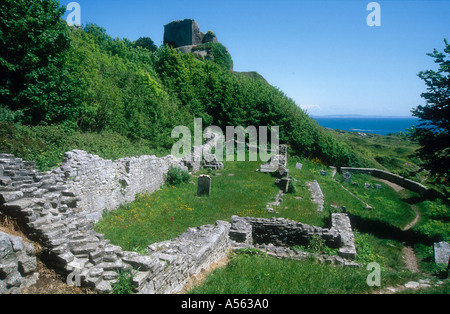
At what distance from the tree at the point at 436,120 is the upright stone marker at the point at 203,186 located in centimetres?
1158

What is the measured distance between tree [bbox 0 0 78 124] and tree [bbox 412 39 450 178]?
1927 centimetres

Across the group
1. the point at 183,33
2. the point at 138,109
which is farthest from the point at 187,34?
the point at 138,109

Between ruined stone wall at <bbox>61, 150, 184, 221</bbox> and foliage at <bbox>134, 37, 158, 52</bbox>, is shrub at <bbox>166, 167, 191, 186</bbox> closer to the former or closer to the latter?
ruined stone wall at <bbox>61, 150, 184, 221</bbox>

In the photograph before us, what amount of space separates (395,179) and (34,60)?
1228 inches

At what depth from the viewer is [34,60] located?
46.4 feet

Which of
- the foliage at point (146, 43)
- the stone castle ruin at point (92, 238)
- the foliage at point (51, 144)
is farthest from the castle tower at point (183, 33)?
the stone castle ruin at point (92, 238)

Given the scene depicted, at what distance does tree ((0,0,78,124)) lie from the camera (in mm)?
13891

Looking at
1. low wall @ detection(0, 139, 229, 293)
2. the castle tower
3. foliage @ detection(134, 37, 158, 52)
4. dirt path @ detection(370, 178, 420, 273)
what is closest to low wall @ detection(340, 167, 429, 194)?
dirt path @ detection(370, 178, 420, 273)

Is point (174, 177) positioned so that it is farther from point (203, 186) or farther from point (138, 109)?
point (138, 109)

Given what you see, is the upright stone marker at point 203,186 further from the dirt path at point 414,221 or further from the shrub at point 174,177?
the dirt path at point 414,221

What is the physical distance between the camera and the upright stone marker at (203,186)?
15.9 meters
